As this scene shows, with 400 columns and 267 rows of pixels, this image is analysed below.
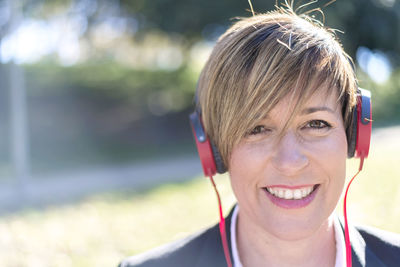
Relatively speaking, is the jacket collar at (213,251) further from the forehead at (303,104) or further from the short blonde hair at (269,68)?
the forehead at (303,104)

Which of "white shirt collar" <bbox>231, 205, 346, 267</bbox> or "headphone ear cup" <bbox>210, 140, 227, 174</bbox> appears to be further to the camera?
"headphone ear cup" <bbox>210, 140, 227, 174</bbox>

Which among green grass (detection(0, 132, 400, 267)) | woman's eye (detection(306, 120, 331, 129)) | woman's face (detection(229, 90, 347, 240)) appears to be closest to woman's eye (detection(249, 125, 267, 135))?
woman's face (detection(229, 90, 347, 240))

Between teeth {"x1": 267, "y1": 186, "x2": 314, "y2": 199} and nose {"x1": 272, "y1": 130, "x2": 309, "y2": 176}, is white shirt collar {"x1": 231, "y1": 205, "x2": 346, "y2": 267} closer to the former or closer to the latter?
teeth {"x1": 267, "y1": 186, "x2": 314, "y2": 199}

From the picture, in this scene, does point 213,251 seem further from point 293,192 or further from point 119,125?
point 119,125

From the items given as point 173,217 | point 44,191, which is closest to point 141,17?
point 44,191

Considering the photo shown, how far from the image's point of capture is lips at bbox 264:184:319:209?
1562 mm

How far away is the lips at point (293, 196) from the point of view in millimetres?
1562

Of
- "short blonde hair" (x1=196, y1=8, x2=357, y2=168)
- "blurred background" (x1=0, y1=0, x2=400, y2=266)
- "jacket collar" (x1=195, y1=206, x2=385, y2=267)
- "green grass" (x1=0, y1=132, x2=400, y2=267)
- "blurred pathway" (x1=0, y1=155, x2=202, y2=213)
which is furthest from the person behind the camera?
"blurred pathway" (x1=0, y1=155, x2=202, y2=213)

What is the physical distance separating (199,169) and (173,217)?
389cm

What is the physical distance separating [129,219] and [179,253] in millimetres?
3482

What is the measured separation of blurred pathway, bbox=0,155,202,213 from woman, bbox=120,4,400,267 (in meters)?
5.67

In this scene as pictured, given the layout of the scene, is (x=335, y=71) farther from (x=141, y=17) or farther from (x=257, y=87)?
(x=141, y=17)

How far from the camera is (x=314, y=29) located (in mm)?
1560

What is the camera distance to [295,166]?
4.94 feet
